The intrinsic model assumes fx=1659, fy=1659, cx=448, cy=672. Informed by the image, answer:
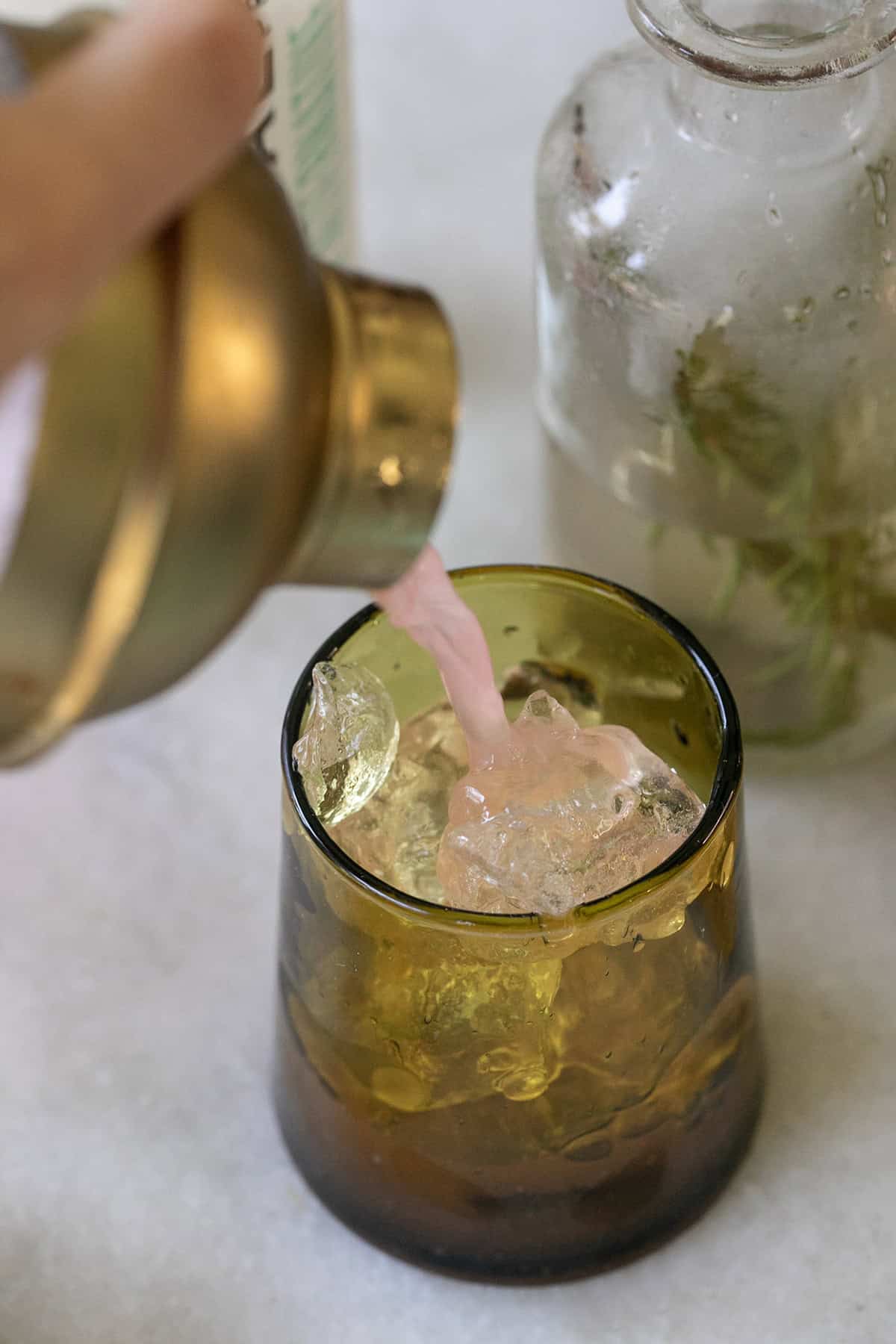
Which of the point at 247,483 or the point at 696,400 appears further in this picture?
the point at 696,400

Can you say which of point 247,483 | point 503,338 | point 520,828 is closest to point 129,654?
point 247,483

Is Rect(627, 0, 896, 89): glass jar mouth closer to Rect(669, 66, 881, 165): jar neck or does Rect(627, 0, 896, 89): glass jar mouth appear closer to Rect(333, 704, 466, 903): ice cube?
Rect(669, 66, 881, 165): jar neck

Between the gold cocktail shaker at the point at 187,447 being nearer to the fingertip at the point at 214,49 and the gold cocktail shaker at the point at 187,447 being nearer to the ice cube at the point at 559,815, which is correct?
the fingertip at the point at 214,49

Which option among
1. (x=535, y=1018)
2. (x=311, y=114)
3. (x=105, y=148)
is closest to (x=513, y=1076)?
(x=535, y=1018)

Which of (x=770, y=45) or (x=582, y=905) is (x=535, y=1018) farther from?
(x=770, y=45)

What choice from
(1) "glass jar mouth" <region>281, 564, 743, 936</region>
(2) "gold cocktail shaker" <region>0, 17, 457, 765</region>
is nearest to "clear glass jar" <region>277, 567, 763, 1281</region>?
(1) "glass jar mouth" <region>281, 564, 743, 936</region>

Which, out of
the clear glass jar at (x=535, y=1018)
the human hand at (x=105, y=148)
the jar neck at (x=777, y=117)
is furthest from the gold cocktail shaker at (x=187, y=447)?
the jar neck at (x=777, y=117)

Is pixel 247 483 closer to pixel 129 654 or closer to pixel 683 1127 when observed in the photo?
pixel 129 654
